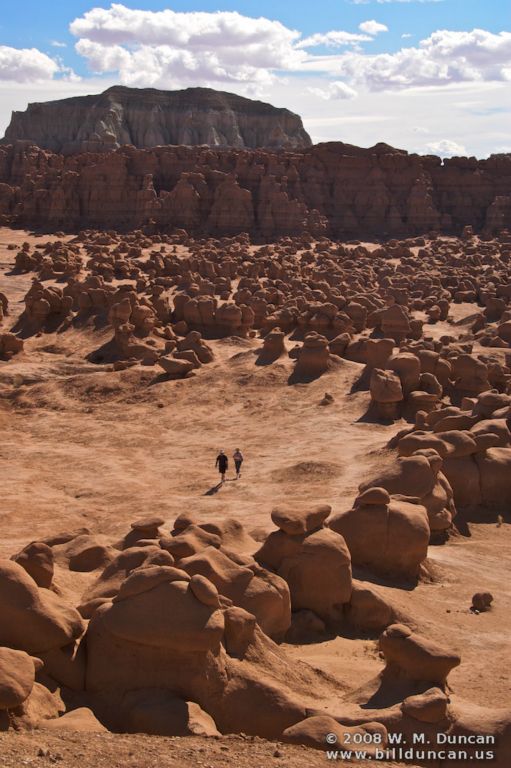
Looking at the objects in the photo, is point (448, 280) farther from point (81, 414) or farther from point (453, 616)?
point (453, 616)

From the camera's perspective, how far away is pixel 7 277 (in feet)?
101

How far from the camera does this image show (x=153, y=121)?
7125 centimetres

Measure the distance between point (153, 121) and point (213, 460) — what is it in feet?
199

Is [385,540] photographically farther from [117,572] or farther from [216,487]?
[216,487]

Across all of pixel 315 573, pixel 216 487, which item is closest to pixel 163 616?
pixel 315 573

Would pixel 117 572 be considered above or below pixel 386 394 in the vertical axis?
above

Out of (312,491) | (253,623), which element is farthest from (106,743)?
(312,491)

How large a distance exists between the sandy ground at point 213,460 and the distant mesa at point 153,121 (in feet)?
166

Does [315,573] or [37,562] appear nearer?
[37,562]

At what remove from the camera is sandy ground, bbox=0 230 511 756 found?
26.5 ft

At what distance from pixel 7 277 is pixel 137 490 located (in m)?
19.4

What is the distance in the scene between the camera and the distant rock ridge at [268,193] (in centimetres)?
4350

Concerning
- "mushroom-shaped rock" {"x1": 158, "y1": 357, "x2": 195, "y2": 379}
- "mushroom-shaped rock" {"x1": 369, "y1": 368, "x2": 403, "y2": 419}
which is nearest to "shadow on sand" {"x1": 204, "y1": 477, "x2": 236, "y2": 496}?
"mushroom-shaped rock" {"x1": 369, "y1": 368, "x2": 403, "y2": 419}

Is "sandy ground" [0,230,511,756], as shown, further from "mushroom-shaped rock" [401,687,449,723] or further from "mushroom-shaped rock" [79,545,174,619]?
"mushroom-shaped rock" [401,687,449,723]
